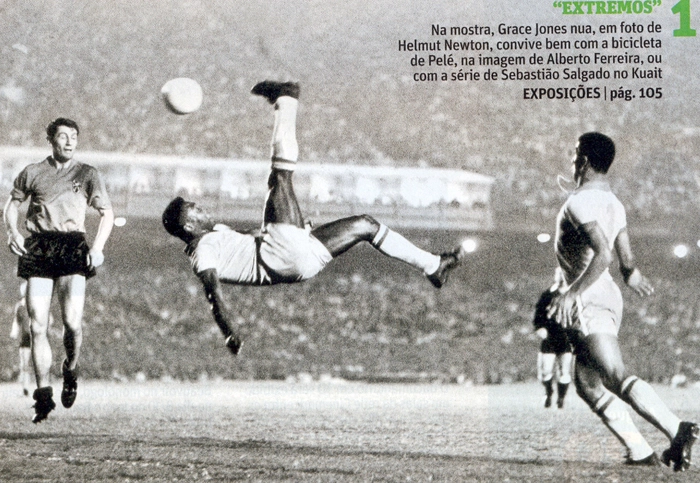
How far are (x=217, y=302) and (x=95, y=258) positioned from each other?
1.80ft

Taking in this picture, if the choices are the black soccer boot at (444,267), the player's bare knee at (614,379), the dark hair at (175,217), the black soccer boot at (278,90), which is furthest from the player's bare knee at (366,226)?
the player's bare knee at (614,379)

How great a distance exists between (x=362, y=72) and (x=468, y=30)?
48 centimetres

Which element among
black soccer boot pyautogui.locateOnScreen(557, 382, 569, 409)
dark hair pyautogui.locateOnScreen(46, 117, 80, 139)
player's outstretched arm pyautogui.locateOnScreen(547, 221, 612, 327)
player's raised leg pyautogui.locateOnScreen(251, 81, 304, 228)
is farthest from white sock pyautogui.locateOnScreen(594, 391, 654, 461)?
dark hair pyautogui.locateOnScreen(46, 117, 80, 139)

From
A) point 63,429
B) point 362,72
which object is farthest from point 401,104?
point 63,429

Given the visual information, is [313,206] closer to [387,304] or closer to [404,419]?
[387,304]

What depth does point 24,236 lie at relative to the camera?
305 cm

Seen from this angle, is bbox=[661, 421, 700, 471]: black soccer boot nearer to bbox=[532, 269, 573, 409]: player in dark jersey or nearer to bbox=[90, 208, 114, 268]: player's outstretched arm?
bbox=[532, 269, 573, 409]: player in dark jersey

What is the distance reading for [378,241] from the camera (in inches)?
122

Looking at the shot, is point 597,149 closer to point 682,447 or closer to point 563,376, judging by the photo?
point 563,376

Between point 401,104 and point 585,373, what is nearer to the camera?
point 585,373

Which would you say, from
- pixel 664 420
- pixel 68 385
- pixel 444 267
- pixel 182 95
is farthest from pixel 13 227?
pixel 664 420

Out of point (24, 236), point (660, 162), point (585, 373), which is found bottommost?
point (585, 373)

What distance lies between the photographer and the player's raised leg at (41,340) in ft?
9.87

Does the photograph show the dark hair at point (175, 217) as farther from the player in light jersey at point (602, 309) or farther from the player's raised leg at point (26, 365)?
the player in light jersey at point (602, 309)
